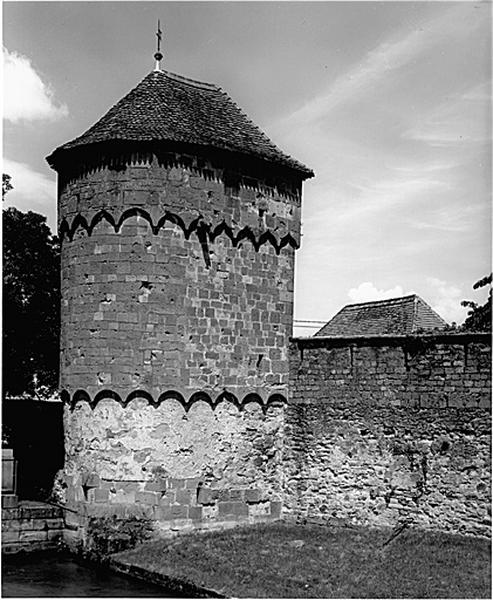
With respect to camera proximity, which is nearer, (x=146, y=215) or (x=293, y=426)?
(x=146, y=215)

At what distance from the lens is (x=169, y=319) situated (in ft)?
53.9

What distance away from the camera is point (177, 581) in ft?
45.8

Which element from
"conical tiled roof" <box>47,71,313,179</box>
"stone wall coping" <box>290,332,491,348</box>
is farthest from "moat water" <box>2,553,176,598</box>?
"conical tiled roof" <box>47,71,313,179</box>

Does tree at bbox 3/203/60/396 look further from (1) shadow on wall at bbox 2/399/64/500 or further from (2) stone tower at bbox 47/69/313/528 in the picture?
(2) stone tower at bbox 47/69/313/528

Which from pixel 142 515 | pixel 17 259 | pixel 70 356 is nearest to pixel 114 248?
pixel 70 356

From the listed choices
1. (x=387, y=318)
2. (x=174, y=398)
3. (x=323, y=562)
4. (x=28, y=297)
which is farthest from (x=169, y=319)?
(x=28, y=297)

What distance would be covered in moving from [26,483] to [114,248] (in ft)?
18.5

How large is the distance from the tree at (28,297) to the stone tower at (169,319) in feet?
22.2

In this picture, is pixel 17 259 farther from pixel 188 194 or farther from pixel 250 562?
pixel 250 562

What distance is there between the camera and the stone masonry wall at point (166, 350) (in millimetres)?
16203

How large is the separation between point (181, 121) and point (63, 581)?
8.50m

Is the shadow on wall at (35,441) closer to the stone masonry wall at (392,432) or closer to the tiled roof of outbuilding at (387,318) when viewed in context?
the stone masonry wall at (392,432)

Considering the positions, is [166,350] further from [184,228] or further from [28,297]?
[28,297]

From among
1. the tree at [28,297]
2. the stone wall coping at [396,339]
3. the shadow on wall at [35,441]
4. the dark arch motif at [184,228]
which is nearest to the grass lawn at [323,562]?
the shadow on wall at [35,441]
